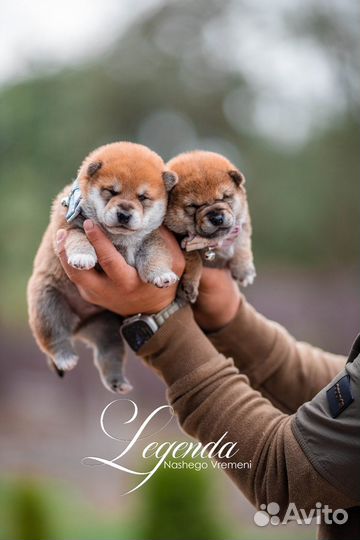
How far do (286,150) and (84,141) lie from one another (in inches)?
104

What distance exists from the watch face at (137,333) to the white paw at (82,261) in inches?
6.8

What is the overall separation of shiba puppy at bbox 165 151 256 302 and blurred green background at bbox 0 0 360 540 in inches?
211

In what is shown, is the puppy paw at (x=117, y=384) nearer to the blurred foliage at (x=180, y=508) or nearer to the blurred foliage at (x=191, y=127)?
the blurred foliage at (x=180, y=508)

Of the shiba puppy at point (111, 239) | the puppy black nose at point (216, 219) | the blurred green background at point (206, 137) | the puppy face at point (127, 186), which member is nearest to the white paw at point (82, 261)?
the shiba puppy at point (111, 239)

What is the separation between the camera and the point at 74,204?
168cm

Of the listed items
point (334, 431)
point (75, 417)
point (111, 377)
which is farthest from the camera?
point (75, 417)

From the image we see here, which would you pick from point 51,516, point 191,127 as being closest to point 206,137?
point 191,127

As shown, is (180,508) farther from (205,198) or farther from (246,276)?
(205,198)

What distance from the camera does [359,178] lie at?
8.80 meters

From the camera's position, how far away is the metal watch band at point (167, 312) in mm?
1612

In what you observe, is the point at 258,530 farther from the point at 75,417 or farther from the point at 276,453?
the point at 276,453

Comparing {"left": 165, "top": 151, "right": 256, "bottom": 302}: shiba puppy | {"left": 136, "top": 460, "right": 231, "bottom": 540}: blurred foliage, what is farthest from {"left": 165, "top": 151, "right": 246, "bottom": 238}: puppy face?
{"left": 136, "top": 460, "right": 231, "bottom": 540}: blurred foliage

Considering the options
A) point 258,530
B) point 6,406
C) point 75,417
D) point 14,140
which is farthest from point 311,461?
point 14,140

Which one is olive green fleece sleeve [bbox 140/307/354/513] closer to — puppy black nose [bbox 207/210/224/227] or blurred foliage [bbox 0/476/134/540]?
puppy black nose [bbox 207/210/224/227]
